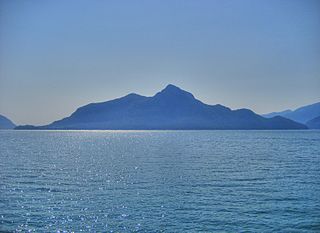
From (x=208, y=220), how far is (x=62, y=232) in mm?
16703

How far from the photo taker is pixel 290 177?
6744 centimetres

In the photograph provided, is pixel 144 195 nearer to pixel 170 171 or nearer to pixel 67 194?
pixel 67 194

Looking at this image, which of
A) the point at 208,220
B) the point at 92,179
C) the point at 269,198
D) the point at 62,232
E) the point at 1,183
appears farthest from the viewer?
the point at 92,179

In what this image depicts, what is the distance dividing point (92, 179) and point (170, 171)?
20.0m

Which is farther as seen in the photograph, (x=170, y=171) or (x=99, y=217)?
(x=170, y=171)

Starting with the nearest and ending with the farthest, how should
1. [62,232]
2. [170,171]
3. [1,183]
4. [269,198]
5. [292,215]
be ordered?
[62,232], [292,215], [269,198], [1,183], [170,171]

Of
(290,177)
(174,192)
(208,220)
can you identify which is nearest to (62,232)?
(208,220)

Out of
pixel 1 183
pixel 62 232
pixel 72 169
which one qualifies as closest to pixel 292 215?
pixel 62 232

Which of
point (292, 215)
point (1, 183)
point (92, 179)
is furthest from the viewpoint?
point (92, 179)

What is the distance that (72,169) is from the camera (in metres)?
79.8

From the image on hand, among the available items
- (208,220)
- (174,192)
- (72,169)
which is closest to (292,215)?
(208,220)

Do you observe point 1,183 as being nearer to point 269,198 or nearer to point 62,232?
point 62,232

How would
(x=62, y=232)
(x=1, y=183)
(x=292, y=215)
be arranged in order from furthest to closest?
(x=1, y=183) → (x=292, y=215) → (x=62, y=232)

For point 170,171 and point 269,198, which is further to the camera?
point 170,171
